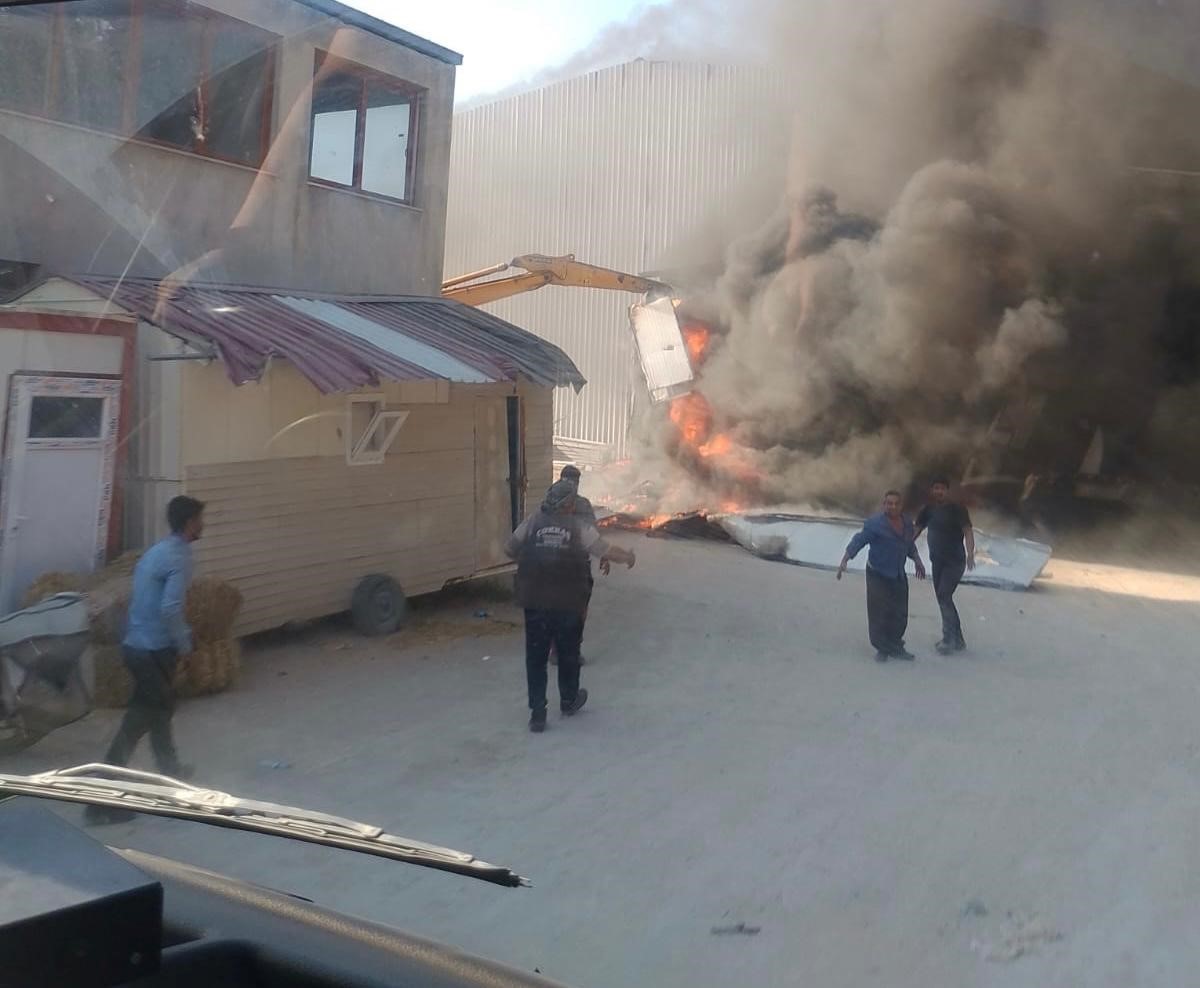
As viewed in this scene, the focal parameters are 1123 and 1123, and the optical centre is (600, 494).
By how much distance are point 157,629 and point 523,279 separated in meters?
8.45

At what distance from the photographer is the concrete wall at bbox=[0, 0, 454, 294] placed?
7.54 metres

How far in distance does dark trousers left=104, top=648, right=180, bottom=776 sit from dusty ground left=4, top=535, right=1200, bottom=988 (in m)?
0.42

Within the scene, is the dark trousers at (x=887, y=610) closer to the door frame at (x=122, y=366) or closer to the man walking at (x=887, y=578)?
the man walking at (x=887, y=578)

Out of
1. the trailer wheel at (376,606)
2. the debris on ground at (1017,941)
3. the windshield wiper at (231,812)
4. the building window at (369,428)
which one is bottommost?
the debris on ground at (1017,941)

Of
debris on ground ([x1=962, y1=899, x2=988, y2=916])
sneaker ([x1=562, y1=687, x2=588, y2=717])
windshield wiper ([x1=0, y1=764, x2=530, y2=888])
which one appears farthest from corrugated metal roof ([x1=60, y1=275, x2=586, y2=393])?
windshield wiper ([x1=0, y1=764, x2=530, y2=888])

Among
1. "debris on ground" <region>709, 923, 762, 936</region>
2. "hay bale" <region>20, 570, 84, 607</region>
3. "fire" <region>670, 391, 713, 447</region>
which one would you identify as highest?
"fire" <region>670, 391, 713, 447</region>

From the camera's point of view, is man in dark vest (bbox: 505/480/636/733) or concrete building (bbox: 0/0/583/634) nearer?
man in dark vest (bbox: 505/480/636/733)

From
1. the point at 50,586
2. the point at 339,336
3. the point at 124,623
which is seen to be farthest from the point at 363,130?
the point at 124,623

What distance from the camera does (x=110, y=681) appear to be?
20.6 feet

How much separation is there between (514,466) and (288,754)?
4.81 meters

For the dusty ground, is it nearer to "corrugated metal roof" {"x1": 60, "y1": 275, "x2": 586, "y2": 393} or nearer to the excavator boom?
"corrugated metal roof" {"x1": 60, "y1": 275, "x2": 586, "y2": 393}

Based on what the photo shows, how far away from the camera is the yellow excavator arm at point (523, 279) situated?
12.3 metres

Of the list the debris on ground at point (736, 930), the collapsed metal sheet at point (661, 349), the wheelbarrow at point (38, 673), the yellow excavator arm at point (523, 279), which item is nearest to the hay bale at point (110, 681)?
the wheelbarrow at point (38, 673)

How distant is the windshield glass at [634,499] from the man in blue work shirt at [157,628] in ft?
0.07
